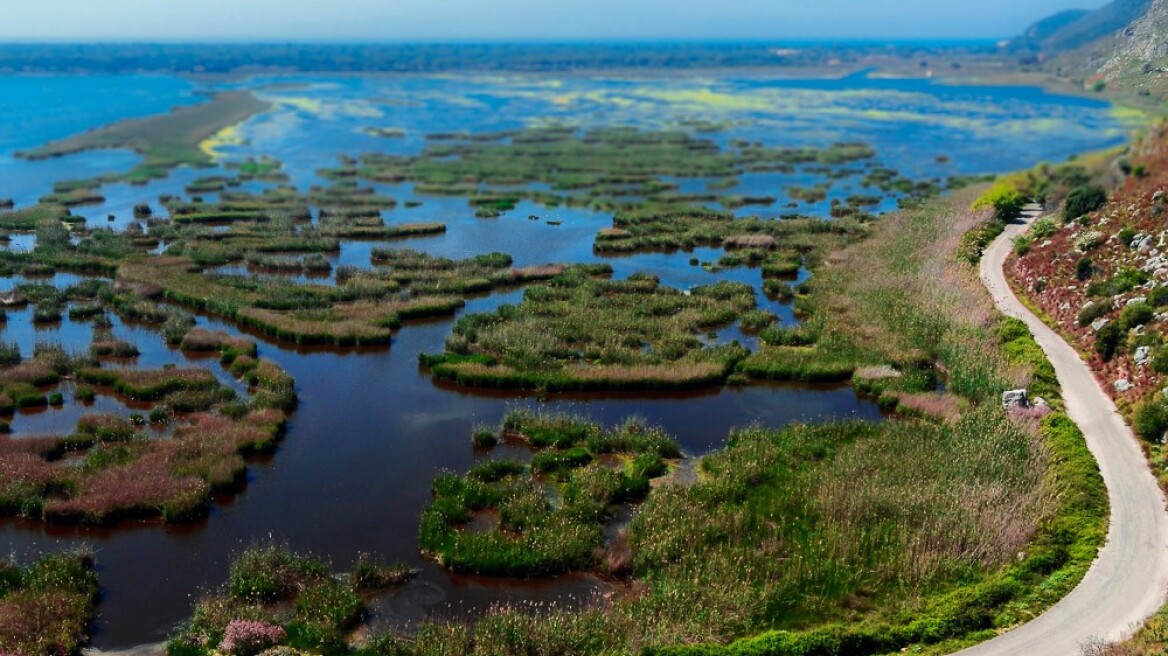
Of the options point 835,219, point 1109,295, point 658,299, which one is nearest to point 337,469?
point 658,299

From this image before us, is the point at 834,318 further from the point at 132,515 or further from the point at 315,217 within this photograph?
the point at 315,217

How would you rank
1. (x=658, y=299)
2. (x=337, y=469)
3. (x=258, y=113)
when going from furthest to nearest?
(x=258, y=113), (x=658, y=299), (x=337, y=469)

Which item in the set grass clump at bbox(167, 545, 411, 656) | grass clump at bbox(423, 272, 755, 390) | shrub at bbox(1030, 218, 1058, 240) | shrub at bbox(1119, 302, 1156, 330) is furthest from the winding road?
shrub at bbox(1030, 218, 1058, 240)

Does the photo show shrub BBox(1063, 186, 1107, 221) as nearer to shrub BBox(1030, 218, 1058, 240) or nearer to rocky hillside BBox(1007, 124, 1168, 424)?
rocky hillside BBox(1007, 124, 1168, 424)

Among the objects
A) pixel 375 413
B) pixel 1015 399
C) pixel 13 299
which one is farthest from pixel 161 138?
pixel 1015 399

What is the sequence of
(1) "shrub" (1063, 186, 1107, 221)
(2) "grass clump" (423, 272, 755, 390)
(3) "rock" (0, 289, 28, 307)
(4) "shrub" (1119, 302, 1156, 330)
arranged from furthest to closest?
(1) "shrub" (1063, 186, 1107, 221) → (3) "rock" (0, 289, 28, 307) → (2) "grass clump" (423, 272, 755, 390) → (4) "shrub" (1119, 302, 1156, 330)

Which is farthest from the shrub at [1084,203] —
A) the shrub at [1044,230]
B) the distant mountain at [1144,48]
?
the distant mountain at [1144,48]
